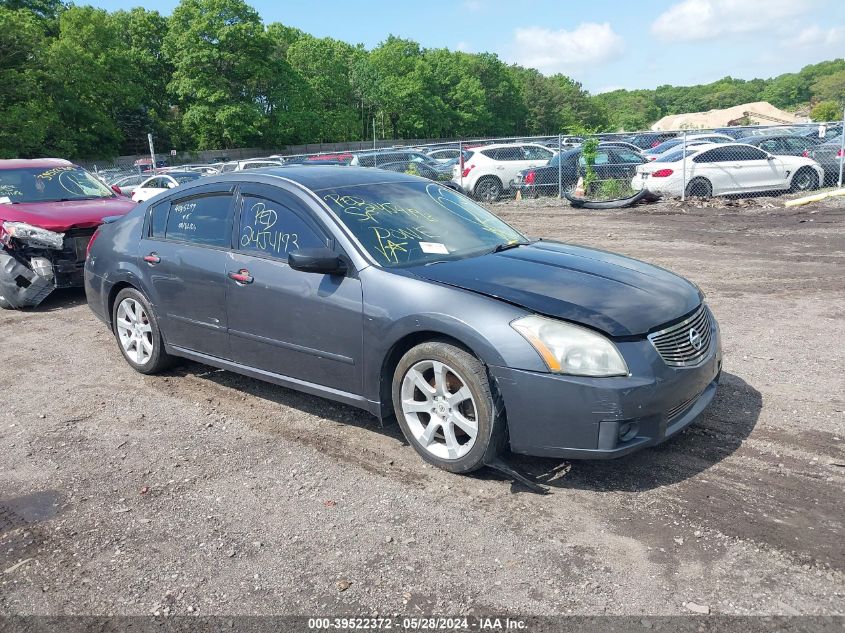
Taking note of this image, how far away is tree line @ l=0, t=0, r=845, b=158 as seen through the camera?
54531 mm

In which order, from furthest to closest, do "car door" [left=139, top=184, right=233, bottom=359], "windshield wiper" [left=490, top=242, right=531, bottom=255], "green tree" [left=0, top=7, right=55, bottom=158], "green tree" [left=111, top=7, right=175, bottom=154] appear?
1. "green tree" [left=111, top=7, right=175, bottom=154]
2. "green tree" [left=0, top=7, right=55, bottom=158]
3. "car door" [left=139, top=184, right=233, bottom=359]
4. "windshield wiper" [left=490, top=242, right=531, bottom=255]

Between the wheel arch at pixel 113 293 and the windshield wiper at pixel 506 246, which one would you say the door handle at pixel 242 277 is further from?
the windshield wiper at pixel 506 246

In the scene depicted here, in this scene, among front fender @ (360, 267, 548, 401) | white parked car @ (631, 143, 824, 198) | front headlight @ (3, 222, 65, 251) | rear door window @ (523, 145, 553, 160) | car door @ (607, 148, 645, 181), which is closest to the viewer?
front fender @ (360, 267, 548, 401)

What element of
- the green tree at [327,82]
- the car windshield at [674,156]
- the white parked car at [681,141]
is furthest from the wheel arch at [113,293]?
the green tree at [327,82]

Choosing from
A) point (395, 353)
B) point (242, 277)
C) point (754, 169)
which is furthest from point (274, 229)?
point (754, 169)

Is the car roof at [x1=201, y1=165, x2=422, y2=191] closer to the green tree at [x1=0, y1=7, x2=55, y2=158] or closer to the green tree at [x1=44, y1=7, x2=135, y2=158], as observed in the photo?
the green tree at [x1=0, y1=7, x2=55, y2=158]

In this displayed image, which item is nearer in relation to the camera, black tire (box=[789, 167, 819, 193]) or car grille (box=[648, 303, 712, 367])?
car grille (box=[648, 303, 712, 367])

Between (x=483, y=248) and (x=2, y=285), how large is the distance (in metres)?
6.62

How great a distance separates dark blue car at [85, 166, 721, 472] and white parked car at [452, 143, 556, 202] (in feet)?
51.3

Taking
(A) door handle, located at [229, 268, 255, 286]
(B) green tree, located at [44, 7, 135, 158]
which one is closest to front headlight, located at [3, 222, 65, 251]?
(A) door handle, located at [229, 268, 255, 286]

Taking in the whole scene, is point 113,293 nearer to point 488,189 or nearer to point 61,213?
point 61,213

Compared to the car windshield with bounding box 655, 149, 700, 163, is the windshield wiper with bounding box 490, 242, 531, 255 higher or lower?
lower

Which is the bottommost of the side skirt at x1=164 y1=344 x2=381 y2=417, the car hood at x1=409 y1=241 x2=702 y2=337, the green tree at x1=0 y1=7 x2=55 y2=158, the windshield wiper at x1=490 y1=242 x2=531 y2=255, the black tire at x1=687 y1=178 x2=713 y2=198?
the side skirt at x1=164 y1=344 x2=381 y2=417

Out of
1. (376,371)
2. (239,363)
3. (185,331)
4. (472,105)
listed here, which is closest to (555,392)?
(376,371)
